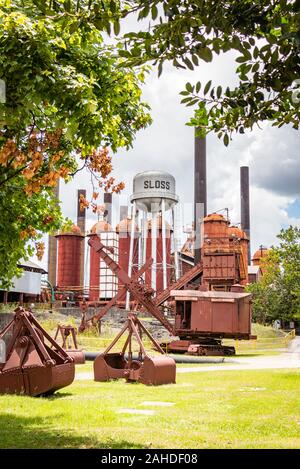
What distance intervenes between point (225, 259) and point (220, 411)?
1039 inches

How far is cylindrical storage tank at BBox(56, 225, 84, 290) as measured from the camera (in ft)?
193

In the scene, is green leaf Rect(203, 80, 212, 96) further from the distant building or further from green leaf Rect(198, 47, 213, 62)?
the distant building

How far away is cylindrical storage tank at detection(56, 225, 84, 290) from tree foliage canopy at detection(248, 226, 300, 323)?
18200mm

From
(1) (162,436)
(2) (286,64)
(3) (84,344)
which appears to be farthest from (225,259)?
(2) (286,64)

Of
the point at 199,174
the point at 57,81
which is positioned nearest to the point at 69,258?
the point at 199,174

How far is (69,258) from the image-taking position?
59438mm

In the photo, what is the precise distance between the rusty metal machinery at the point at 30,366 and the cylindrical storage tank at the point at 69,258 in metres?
47.7

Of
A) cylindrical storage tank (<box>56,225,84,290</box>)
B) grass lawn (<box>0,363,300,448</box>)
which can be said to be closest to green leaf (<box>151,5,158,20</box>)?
grass lawn (<box>0,363,300,448</box>)

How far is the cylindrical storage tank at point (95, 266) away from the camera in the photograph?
185 feet

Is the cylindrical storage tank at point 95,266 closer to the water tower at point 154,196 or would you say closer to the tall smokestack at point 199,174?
the water tower at point 154,196

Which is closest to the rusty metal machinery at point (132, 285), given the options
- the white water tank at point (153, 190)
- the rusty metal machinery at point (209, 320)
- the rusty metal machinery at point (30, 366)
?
the rusty metal machinery at point (209, 320)

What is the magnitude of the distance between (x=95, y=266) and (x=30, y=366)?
47.9 metres

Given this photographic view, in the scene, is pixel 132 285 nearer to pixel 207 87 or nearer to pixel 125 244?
pixel 207 87
